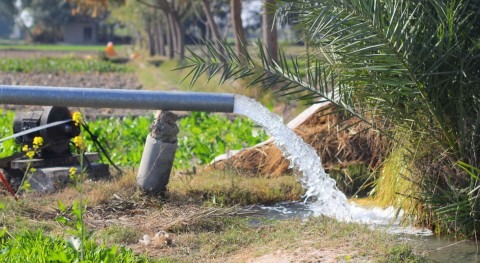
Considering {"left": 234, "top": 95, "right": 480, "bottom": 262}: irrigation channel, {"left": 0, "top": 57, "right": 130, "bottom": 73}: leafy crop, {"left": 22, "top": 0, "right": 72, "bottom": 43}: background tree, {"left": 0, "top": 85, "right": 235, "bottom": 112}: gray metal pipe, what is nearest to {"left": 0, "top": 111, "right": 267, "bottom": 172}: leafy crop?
{"left": 0, "top": 85, "right": 235, "bottom": 112}: gray metal pipe

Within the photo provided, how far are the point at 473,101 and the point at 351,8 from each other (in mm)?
1325

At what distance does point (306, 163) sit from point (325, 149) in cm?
134

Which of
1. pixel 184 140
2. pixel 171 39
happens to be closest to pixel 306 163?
pixel 184 140

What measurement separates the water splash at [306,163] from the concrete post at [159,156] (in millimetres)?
860

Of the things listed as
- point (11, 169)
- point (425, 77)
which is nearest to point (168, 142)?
point (11, 169)

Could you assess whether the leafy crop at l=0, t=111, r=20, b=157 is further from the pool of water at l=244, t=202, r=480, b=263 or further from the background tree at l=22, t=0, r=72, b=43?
the background tree at l=22, t=0, r=72, b=43

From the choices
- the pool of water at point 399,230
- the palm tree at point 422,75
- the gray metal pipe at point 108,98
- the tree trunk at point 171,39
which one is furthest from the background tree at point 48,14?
the palm tree at point 422,75

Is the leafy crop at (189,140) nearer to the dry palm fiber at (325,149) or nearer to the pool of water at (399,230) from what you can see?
the dry palm fiber at (325,149)

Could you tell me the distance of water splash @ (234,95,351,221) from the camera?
8.86 m

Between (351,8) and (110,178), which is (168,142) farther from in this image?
(351,8)

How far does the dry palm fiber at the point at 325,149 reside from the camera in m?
10.1

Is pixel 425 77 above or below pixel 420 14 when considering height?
below

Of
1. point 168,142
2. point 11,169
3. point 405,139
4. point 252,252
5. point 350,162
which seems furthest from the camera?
point 350,162

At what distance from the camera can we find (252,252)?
22.5 feet
